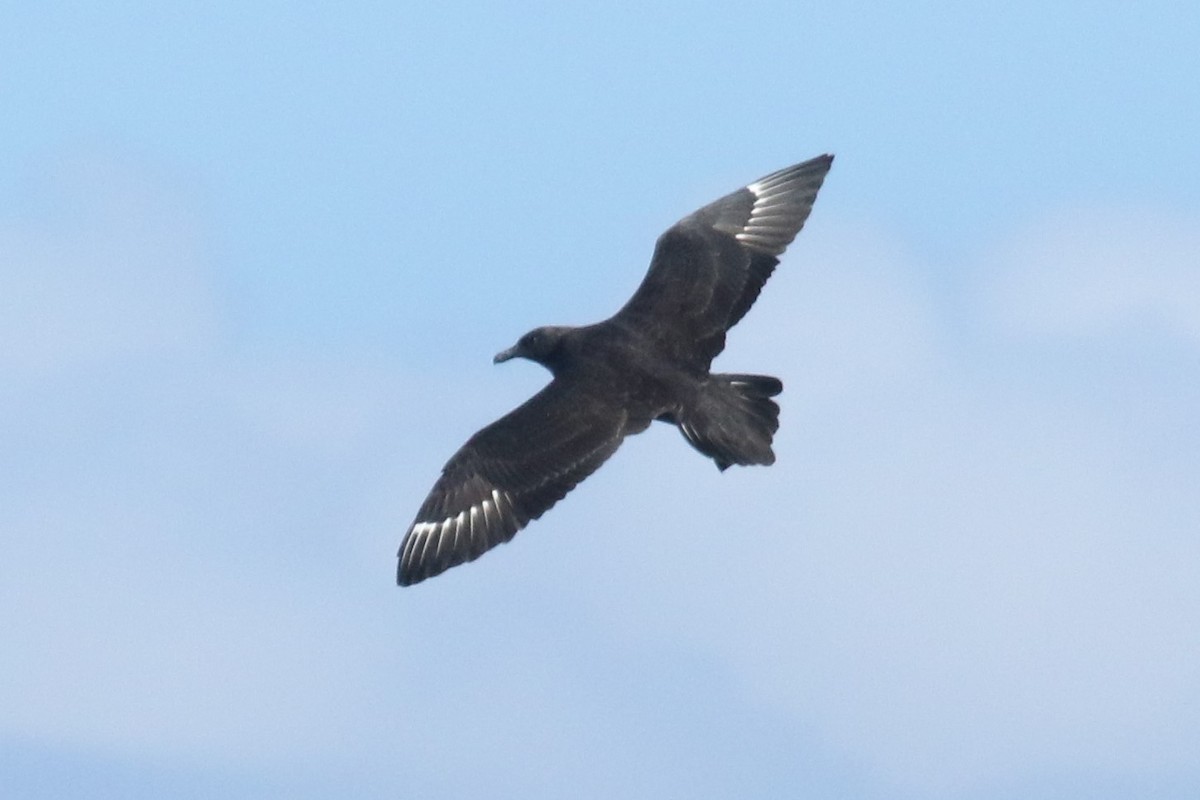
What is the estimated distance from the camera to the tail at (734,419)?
46.9ft

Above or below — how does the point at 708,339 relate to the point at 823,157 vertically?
below

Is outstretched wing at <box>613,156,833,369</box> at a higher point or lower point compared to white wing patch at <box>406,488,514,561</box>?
higher

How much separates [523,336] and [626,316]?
32.8 inches

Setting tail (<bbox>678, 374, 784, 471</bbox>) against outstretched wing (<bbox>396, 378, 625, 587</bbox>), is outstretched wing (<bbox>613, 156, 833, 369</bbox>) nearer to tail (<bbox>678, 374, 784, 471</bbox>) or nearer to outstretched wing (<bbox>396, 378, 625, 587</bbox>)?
tail (<bbox>678, 374, 784, 471</bbox>)

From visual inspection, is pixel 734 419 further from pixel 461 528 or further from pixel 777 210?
pixel 777 210

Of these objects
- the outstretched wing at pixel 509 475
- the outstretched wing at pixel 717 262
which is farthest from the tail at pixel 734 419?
the outstretched wing at pixel 509 475

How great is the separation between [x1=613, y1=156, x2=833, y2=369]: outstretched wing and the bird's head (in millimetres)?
422

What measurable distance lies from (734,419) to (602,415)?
81 centimetres

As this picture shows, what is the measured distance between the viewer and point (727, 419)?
14.4m

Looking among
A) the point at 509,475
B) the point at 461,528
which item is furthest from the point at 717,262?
the point at 461,528

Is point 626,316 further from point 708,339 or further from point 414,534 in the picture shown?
point 414,534

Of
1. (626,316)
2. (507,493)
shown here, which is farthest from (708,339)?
(507,493)

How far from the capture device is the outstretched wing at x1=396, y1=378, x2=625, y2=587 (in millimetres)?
14539

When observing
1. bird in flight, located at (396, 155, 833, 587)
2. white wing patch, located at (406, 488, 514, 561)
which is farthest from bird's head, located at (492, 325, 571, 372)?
white wing patch, located at (406, 488, 514, 561)
